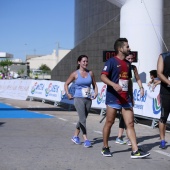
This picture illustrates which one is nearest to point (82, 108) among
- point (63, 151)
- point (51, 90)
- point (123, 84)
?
point (63, 151)

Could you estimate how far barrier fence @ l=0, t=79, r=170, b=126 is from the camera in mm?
11409

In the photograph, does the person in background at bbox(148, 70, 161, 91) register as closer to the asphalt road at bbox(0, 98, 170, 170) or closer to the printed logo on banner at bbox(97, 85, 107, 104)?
the asphalt road at bbox(0, 98, 170, 170)

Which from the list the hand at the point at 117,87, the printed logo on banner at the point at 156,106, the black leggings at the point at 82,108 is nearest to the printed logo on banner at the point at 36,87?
the printed logo on banner at the point at 156,106

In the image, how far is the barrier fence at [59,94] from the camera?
11409 millimetres

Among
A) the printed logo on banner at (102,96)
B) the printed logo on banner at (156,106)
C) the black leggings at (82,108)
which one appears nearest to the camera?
the black leggings at (82,108)

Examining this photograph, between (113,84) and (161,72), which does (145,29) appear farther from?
(113,84)

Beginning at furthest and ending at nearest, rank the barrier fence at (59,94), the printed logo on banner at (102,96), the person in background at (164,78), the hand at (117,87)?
the printed logo on banner at (102,96), the barrier fence at (59,94), the person in background at (164,78), the hand at (117,87)

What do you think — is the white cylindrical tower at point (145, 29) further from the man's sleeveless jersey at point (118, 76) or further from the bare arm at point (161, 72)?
the man's sleeveless jersey at point (118, 76)

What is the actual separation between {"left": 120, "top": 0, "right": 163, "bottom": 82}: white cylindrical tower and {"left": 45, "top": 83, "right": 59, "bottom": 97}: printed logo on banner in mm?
5207

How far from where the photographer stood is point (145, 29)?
48.3 feet

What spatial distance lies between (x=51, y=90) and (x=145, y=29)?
6.56 metres

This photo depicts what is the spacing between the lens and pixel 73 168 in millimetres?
6023

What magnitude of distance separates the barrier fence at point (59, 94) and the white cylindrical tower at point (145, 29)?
1.86 metres

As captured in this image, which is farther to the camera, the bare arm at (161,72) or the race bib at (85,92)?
the race bib at (85,92)
